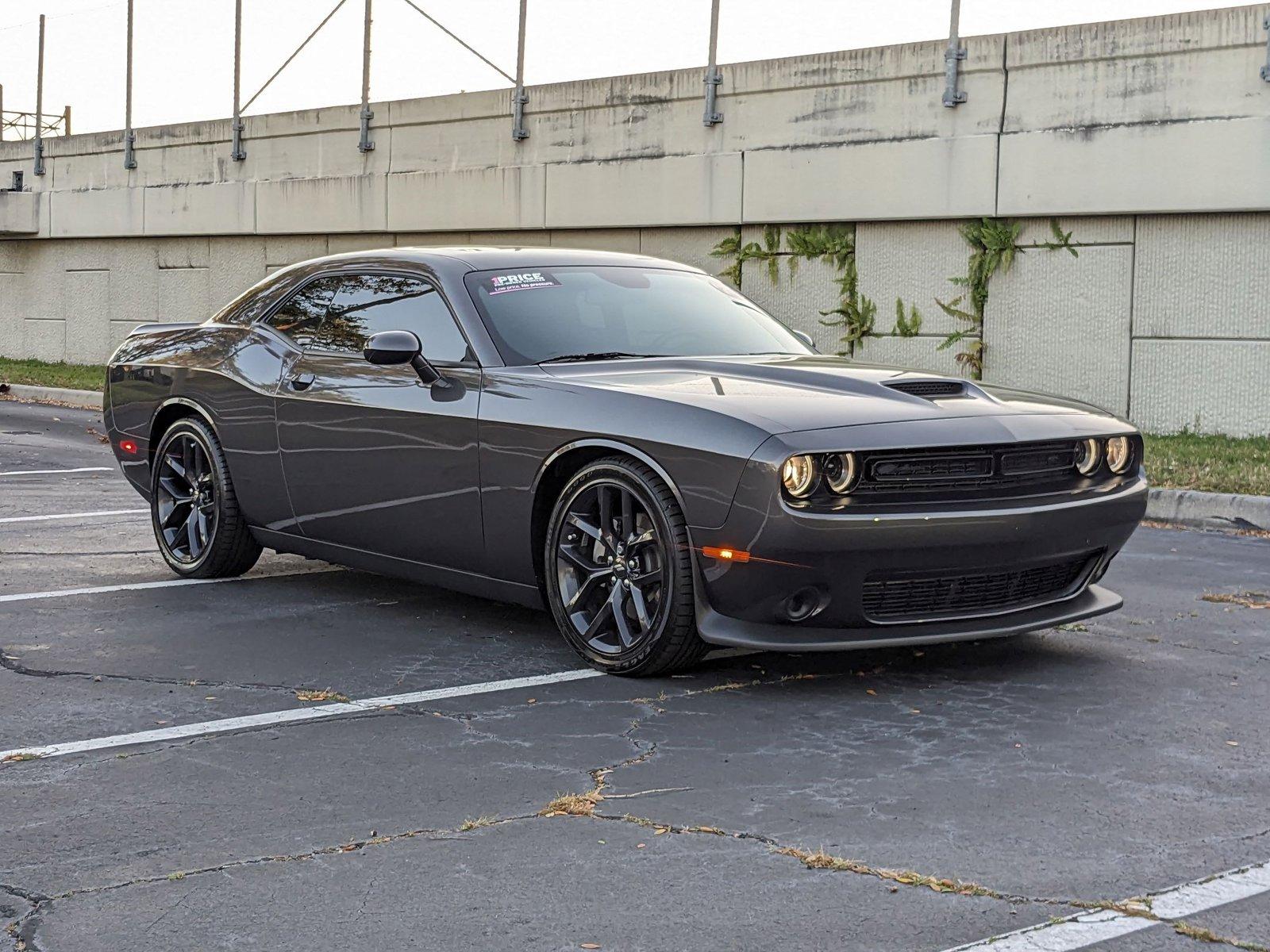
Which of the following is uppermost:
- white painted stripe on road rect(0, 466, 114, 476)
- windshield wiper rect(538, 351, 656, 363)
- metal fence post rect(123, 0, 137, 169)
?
metal fence post rect(123, 0, 137, 169)

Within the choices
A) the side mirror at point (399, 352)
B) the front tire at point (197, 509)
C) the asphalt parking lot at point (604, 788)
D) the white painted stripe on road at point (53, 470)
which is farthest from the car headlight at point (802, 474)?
the white painted stripe on road at point (53, 470)

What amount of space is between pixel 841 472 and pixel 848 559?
0.88 feet

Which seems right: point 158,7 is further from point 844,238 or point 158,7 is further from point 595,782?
point 595,782

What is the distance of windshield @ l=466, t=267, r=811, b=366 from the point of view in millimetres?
6227

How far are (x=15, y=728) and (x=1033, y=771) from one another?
290cm

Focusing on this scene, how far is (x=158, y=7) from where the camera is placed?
24.8 metres

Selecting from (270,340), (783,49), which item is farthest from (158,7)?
(270,340)

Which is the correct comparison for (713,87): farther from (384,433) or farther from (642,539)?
(642,539)

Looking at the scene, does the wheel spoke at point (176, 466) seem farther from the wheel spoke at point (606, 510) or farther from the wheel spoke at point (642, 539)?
the wheel spoke at point (642, 539)

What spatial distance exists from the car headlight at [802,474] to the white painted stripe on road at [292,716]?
1011 millimetres

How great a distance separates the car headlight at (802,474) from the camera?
198 inches

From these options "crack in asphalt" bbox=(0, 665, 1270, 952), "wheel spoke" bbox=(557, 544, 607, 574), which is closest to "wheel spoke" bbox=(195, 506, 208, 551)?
"wheel spoke" bbox=(557, 544, 607, 574)

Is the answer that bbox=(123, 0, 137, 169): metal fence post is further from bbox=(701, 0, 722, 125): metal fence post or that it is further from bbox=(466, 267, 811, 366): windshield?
bbox=(466, 267, 811, 366): windshield

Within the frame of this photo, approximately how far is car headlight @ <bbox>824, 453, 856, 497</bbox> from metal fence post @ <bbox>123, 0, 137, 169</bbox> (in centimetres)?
2140
